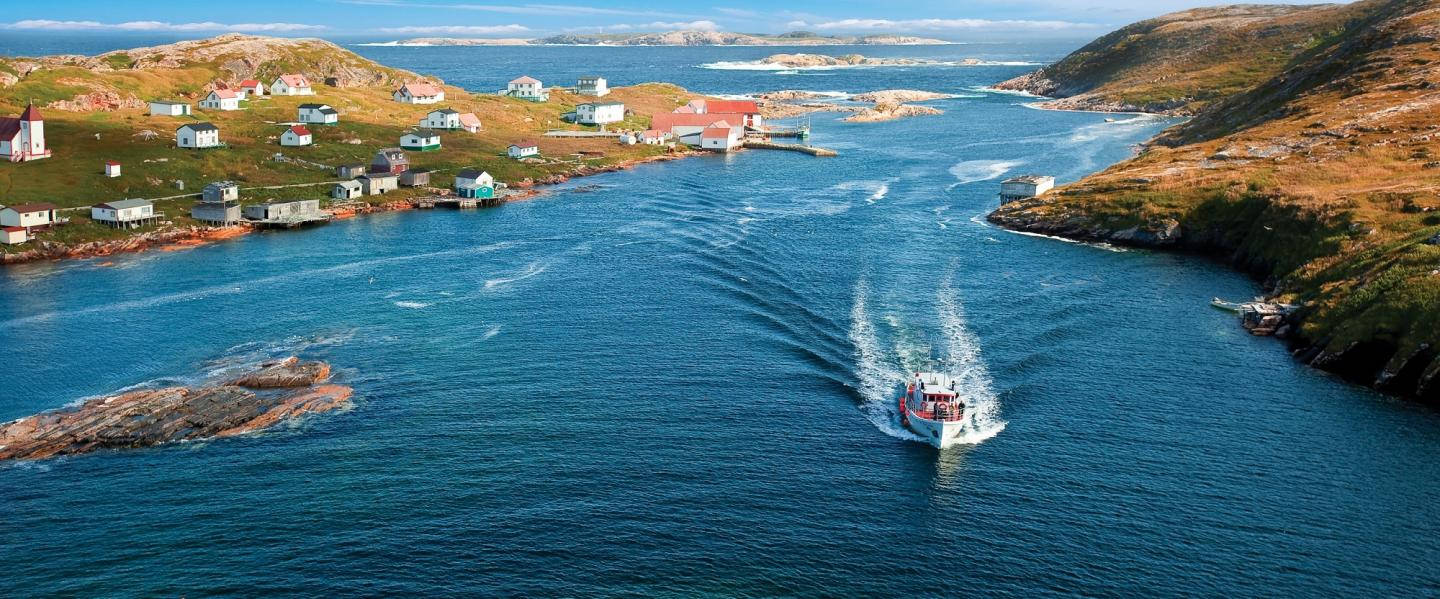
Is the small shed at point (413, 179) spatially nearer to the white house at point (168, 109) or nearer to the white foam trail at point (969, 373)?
the white house at point (168, 109)

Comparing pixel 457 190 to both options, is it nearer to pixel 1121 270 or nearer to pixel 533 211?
pixel 533 211

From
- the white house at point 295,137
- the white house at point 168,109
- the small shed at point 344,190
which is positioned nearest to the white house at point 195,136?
the white house at point 295,137

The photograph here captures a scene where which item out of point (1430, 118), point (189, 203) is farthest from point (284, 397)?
point (1430, 118)

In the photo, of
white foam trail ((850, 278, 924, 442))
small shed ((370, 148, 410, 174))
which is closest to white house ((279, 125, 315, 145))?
small shed ((370, 148, 410, 174))

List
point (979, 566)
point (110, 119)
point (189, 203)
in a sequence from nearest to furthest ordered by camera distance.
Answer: point (979, 566)
point (189, 203)
point (110, 119)

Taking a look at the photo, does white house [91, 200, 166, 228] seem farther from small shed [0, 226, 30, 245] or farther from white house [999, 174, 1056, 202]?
white house [999, 174, 1056, 202]

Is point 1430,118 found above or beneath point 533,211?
above

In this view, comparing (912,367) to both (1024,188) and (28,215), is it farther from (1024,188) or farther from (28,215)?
(28,215)

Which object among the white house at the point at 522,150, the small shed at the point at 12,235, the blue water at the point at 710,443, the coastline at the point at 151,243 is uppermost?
the white house at the point at 522,150
